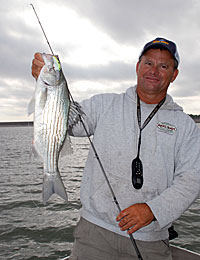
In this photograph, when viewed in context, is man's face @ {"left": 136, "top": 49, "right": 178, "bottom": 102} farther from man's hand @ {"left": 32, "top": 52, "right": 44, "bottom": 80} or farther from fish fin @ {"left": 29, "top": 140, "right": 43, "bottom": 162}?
fish fin @ {"left": 29, "top": 140, "right": 43, "bottom": 162}

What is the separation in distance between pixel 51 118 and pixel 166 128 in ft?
4.79

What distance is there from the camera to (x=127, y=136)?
2.96 m

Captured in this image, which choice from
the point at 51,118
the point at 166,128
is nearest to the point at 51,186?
the point at 51,118

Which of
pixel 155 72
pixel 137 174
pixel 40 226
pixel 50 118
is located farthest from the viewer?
pixel 40 226

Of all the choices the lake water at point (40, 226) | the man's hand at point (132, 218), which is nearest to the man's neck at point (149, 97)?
the man's hand at point (132, 218)

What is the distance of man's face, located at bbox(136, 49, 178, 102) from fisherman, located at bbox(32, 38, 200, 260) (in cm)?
1

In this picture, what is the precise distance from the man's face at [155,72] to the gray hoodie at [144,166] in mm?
328

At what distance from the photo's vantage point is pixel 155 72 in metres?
3.15

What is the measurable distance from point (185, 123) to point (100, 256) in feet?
5.99

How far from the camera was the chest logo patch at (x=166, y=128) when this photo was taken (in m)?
3.03

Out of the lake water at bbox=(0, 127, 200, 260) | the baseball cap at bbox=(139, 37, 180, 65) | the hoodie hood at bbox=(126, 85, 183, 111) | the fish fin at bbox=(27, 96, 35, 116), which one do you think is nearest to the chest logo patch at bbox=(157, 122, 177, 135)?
the hoodie hood at bbox=(126, 85, 183, 111)

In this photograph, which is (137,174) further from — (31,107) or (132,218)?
(31,107)

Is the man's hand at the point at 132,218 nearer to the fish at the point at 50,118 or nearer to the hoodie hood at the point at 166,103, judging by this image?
the fish at the point at 50,118

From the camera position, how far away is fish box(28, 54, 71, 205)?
7.27ft
